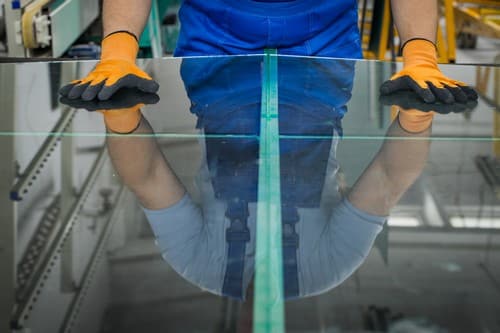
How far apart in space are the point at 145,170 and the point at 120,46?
782 mm

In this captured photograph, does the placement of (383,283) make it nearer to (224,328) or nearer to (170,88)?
(224,328)

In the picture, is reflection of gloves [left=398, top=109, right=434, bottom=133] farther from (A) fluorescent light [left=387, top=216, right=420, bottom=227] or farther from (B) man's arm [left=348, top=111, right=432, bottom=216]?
(A) fluorescent light [left=387, top=216, right=420, bottom=227]

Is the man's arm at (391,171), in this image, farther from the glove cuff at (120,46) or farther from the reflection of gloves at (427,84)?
the glove cuff at (120,46)

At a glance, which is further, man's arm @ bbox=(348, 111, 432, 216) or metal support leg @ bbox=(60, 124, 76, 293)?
man's arm @ bbox=(348, 111, 432, 216)

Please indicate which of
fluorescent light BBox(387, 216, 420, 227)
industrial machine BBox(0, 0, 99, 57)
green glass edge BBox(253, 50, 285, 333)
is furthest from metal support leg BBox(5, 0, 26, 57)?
fluorescent light BBox(387, 216, 420, 227)

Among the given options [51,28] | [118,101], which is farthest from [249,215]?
[51,28]

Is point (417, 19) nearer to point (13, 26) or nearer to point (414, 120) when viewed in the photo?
point (414, 120)

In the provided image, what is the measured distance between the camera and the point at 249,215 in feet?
2.55

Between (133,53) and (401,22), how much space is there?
0.77 meters

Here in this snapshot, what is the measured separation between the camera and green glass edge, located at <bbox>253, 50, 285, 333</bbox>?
0.58 meters

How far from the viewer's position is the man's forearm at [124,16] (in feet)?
5.87

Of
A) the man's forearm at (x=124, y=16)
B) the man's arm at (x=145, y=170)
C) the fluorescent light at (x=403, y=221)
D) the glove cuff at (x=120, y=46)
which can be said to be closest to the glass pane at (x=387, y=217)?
the fluorescent light at (x=403, y=221)

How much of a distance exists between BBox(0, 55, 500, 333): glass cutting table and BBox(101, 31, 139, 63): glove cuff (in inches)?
10.4

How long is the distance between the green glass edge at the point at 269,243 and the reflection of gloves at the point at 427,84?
17.6 inches
